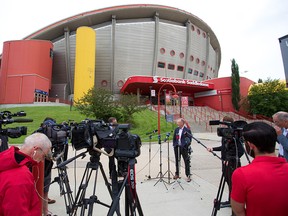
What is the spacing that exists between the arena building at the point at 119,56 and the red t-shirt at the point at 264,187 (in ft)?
114

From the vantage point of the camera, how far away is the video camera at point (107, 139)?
228 cm

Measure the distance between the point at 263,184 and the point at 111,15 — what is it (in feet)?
168

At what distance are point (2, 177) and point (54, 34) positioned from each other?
56435 millimetres

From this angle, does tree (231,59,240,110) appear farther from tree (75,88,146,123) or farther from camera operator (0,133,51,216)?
camera operator (0,133,51,216)

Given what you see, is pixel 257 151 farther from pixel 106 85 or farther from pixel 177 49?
pixel 177 49

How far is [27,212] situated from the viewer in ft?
4.81

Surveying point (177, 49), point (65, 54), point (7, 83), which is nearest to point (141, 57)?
point (177, 49)

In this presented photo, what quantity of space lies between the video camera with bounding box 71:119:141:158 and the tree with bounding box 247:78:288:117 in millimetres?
33059

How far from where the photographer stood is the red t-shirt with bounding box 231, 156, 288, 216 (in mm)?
1456

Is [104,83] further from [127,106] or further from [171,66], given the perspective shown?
[127,106]

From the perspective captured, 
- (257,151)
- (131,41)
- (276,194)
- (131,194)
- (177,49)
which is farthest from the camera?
(177,49)

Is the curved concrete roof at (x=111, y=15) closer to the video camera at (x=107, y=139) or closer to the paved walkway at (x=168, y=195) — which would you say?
the paved walkway at (x=168, y=195)

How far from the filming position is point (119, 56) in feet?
144

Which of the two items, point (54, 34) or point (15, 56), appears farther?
point (54, 34)
